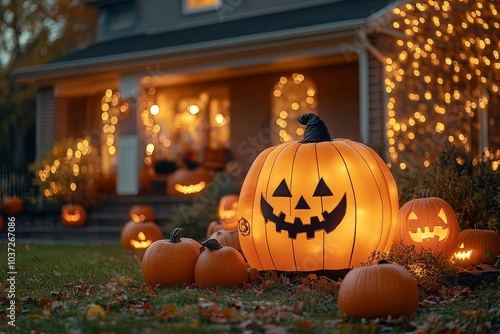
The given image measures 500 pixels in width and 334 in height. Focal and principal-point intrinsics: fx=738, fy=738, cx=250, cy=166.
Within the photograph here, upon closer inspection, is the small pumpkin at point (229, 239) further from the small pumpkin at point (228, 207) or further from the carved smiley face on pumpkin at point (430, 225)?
the small pumpkin at point (228, 207)

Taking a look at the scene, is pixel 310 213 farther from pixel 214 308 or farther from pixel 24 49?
pixel 24 49

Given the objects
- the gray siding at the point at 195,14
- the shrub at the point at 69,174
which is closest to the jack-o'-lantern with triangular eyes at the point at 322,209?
the shrub at the point at 69,174

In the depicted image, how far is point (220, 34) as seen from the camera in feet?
42.0

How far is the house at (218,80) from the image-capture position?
10719 mm

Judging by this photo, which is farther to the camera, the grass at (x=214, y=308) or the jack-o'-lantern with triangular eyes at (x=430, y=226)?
the jack-o'-lantern with triangular eyes at (x=430, y=226)

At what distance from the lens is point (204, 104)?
1477 centimetres

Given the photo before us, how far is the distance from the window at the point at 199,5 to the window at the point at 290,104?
2.53 meters

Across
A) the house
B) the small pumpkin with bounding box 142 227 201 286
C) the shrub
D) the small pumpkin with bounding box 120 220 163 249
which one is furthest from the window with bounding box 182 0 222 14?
the small pumpkin with bounding box 142 227 201 286

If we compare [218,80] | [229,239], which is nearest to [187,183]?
[218,80]

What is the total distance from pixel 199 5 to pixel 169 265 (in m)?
10.3

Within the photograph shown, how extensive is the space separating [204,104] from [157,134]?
124cm

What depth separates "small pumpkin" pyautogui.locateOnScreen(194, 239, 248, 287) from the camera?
571 centimetres

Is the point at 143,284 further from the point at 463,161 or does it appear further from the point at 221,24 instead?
the point at 221,24

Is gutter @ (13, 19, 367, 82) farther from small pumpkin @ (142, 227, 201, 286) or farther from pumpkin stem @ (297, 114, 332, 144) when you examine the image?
small pumpkin @ (142, 227, 201, 286)
